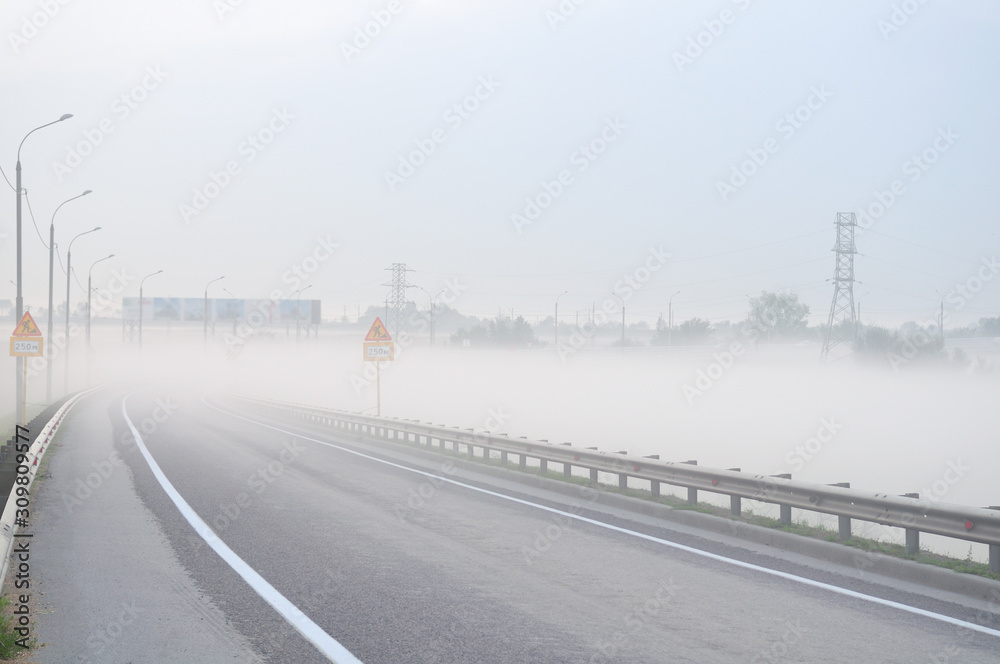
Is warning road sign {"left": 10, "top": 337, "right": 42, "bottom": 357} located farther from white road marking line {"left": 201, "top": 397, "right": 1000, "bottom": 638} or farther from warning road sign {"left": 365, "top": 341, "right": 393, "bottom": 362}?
white road marking line {"left": 201, "top": 397, "right": 1000, "bottom": 638}

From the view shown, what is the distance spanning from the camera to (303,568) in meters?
8.76

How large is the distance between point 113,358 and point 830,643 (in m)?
151

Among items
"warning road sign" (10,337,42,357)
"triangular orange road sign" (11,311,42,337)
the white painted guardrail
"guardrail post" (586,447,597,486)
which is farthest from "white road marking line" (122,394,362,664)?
"triangular orange road sign" (11,311,42,337)

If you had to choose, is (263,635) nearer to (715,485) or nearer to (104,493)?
(715,485)

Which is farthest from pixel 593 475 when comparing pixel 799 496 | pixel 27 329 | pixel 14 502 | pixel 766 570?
pixel 27 329

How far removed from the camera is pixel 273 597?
7527 millimetres

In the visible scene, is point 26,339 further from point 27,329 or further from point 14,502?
point 14,502

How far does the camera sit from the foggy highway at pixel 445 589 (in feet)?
20.2

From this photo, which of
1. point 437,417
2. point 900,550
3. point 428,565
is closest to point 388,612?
point 428,565

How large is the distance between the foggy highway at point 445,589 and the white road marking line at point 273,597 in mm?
36

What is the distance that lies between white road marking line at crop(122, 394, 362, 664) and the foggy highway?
4cm

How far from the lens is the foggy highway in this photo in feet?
20.2

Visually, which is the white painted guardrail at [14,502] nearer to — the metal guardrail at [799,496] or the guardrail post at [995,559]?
the metal guardrail at [799,496]

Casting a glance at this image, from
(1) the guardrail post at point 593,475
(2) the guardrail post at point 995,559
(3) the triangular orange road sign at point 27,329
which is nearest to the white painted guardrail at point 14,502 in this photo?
(1) the guardrail post at point 593,475
